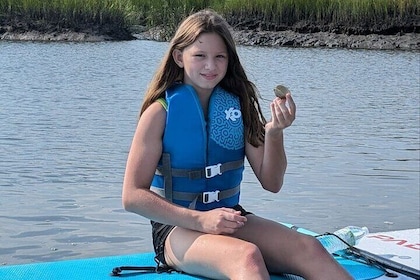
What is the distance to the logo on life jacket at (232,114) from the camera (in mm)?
3283

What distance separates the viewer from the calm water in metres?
5.82

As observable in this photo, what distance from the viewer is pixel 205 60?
317cm

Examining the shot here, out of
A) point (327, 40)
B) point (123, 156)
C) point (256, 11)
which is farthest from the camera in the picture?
point (256, 11)

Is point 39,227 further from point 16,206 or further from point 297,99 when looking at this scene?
point 297,99

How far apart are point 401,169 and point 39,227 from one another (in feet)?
12.2

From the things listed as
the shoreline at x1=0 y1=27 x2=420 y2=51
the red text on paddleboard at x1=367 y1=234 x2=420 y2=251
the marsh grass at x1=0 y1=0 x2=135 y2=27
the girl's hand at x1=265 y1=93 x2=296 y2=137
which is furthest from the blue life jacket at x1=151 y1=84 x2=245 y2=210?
the marsh grass at x1=0 y1=0 x2=135 y2=27

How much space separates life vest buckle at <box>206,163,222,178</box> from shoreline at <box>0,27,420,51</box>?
964 inches

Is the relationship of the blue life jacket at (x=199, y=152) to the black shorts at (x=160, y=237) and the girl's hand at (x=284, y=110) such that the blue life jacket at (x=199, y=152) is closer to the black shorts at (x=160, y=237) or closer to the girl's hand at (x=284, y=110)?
the black shorts at (x=160, y=237)

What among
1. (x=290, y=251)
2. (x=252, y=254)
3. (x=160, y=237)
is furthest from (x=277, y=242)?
(x=160, y=237)

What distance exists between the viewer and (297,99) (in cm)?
1323

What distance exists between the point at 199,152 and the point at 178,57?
0.36 m

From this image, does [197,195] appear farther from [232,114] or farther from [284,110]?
[284,110]

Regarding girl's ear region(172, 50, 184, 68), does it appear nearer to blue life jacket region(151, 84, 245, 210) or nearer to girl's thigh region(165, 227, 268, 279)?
blue life jacket region(151, 84, 245, 210)

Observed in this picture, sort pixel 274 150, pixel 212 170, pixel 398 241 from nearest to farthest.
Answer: pixel 274 150, pixel 212 170, pixel 398 241
